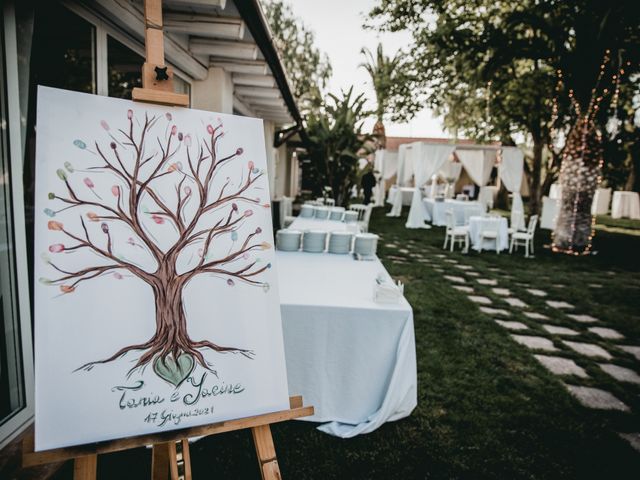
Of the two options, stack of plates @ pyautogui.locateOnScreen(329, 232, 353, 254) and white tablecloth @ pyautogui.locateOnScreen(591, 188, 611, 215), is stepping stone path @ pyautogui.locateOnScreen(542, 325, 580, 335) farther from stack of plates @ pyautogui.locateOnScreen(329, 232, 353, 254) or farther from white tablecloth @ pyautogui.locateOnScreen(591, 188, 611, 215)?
white tablecloth @ pyautogui.locateOnScreen(591, 188, 611, 215)

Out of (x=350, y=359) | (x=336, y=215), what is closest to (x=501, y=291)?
(x=336, y=215)

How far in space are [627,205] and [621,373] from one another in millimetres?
17143

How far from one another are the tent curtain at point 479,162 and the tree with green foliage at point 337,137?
9.15 metres

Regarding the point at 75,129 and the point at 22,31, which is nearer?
the point at 75,129

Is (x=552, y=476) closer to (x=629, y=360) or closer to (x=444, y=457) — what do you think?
(x=444, y=457)

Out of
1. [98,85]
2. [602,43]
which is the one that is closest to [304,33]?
[602,43]

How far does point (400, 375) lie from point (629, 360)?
9.08ft

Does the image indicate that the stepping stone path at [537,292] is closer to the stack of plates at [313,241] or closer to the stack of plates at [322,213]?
the stack of plates at [322,213]

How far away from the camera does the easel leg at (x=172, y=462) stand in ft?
4.46

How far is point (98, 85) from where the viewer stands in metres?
2.16

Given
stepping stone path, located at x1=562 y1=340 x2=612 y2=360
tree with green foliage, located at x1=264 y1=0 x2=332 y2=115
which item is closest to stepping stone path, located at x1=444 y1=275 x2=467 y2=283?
stepping stone path, located at x1=562 y1=340 x2=612 y2=360

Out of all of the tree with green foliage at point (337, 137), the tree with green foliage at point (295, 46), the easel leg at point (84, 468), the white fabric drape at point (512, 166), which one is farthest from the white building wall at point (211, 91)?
the tree with green foliage at point (295, 46)

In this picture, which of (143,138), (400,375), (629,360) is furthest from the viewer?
(629,360)

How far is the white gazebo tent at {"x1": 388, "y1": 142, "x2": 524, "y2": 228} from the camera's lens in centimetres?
1177
